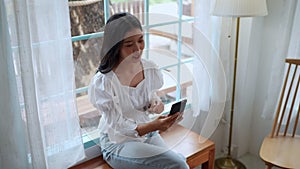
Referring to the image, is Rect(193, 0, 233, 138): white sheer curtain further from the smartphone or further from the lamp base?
the lamp base

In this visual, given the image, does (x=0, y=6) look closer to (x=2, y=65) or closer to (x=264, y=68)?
(x=2, y=65)

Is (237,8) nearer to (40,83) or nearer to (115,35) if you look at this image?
(115,35)

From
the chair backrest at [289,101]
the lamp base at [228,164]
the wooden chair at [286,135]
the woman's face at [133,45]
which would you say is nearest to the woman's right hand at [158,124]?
the woman's face at [133,45]

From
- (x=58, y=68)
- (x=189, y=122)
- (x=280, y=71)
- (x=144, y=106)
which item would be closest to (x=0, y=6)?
(x=58, y=68)

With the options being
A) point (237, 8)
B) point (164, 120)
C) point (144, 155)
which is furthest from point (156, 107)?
point (237, 8)

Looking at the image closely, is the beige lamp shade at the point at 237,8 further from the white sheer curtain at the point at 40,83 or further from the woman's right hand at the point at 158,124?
the white sheer curtain at the point at 40,83

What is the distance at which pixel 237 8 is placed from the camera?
1818 mm

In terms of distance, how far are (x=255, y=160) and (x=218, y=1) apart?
1265 millimetres

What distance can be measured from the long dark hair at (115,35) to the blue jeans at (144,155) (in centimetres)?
38

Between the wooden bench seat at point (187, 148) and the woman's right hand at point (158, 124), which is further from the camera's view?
the wooden bench seat at point (187, 148)

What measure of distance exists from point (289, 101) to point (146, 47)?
1173 millimetres

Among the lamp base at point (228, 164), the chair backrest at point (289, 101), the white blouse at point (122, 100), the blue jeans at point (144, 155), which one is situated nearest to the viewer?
the white blouse at point (122, 100)

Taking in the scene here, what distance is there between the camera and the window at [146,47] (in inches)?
56.1

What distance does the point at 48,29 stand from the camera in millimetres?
1389
